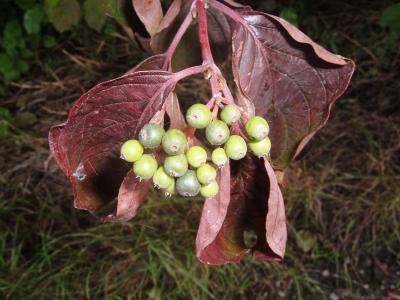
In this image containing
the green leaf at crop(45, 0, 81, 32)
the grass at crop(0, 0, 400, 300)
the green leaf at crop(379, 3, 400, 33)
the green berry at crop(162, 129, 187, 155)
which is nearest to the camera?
the green berry at crop(162, 129, 187, 155)

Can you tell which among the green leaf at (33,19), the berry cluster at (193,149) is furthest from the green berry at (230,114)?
the green leaf at (33,19)

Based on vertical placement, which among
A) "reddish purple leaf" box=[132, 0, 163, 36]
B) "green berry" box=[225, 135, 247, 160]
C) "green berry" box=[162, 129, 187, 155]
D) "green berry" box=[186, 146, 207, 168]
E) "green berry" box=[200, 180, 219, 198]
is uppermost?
"reddish purple leaf" box=[132, 0, 163, 36]

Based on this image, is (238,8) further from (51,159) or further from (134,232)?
(51,159)

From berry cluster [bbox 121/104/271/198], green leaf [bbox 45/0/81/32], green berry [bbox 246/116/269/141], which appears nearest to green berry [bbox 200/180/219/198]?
berry cluster [bbox 121/104/271/198]

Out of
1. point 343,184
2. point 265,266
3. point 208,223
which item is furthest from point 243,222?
point 343,184

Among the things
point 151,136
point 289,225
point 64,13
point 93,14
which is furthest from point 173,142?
point 289,225

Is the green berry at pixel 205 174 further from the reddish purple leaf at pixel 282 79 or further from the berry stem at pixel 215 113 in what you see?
the reddish purple leaf at pixel 282 79

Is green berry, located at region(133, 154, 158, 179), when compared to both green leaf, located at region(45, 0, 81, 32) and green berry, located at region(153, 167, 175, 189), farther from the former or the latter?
green leaf, located at region(45, 0, 81, 32)
